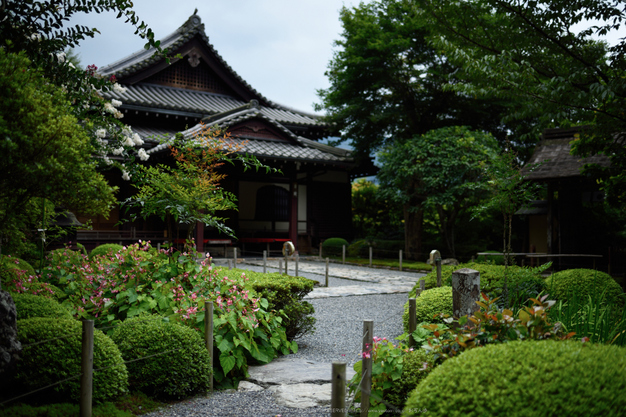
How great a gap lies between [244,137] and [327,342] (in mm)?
11926

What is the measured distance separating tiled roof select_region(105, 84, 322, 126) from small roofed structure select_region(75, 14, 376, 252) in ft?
0.14

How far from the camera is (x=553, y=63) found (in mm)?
7652

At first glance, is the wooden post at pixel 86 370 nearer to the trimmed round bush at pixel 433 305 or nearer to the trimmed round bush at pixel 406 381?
the trimmed round bush at pixel 406 381

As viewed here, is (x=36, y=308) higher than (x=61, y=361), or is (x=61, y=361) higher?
(x=36, y=308)

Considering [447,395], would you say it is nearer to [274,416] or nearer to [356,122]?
[274,416]

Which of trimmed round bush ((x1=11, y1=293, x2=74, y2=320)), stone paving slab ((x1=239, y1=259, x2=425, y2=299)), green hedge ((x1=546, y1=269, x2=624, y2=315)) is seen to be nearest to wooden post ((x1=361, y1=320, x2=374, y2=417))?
trimmed round bush ((x1=11, y1=293, x2=74, y2=320))

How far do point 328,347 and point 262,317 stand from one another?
1464 mm

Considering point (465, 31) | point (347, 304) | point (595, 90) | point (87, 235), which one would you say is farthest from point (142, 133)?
point (595, 90)

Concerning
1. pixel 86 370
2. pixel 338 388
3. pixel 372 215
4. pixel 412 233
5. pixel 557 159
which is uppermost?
pixel 557 159

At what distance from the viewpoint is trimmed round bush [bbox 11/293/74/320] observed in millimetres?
4199

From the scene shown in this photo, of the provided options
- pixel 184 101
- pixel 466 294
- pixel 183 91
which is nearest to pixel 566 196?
pixel 466 294

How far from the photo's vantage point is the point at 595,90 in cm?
570

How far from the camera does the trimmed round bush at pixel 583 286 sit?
6.27 metres

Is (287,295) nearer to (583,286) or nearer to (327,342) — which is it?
(327,342)
